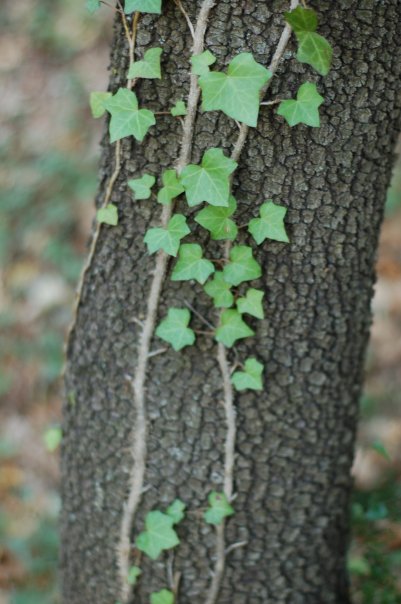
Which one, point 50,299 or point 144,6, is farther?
point 50,299

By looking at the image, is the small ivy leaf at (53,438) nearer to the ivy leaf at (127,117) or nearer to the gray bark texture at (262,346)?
the gray bark texture at (262,346)

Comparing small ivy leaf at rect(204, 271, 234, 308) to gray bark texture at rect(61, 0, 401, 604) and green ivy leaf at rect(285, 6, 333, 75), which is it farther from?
green ivy leaf at rect(285, 6, 333, 75)

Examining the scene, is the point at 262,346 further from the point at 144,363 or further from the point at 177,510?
the point at 177,510

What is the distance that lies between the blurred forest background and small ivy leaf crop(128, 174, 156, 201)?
778 mm

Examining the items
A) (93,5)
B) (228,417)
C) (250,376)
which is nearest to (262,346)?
(250,376)

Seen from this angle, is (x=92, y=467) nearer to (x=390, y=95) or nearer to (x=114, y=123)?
(x=114, y=123)

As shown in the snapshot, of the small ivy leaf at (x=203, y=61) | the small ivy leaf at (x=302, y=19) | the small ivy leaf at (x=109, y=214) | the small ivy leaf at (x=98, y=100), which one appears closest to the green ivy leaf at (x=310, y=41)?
the small ivy leaf at (x=302, y=19)

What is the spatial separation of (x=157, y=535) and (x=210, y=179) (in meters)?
0.83

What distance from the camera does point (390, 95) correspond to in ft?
3.95

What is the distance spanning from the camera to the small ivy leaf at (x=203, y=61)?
3.61ft

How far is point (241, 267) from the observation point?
1.25 m

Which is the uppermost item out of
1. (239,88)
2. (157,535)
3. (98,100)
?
(98,100)

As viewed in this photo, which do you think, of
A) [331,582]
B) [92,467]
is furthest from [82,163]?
[331,582]

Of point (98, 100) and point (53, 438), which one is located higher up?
point (98, 100)
